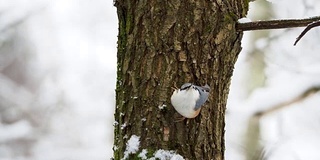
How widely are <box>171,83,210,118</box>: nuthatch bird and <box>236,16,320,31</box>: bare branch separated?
0.15m

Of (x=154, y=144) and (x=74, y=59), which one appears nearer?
(x=154, y=144)

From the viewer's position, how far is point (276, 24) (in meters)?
0.95

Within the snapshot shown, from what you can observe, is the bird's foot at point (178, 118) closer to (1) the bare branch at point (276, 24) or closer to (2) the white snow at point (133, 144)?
(2) the white snow at point (133, 144)

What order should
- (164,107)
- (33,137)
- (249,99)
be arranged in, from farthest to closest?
(33,137), (249,99), (164,107)

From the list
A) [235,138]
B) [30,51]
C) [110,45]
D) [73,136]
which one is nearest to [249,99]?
[235,138]

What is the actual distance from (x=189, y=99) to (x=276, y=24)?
0.23 metres

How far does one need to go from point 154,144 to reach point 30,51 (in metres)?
3.20

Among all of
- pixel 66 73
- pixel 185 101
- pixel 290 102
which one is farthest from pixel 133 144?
pixel 66 73

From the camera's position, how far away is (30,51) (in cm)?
394

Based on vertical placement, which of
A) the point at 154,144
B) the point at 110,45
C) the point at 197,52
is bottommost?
the point at 154,144

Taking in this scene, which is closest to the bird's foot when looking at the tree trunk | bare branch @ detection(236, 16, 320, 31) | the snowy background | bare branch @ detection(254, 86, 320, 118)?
the tree trunk

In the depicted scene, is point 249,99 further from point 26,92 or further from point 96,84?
point 26,92

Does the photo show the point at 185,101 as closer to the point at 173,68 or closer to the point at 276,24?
the point at 173,68

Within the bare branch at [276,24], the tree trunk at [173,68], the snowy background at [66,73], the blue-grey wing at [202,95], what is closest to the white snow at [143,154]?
the tree trunk at [173,68]
